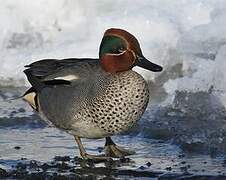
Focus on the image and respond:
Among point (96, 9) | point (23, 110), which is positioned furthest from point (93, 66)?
point (96, 9)

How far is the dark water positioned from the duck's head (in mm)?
647

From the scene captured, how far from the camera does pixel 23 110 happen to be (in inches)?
282

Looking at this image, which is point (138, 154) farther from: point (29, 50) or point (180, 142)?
point (29, 50)

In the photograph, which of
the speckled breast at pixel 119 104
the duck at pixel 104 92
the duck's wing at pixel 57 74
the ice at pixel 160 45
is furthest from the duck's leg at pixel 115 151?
the duck's wing at pixel 57 74

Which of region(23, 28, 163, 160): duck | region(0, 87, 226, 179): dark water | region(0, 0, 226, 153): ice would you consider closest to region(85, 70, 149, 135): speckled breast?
region(23, 28, 163, 160): duck

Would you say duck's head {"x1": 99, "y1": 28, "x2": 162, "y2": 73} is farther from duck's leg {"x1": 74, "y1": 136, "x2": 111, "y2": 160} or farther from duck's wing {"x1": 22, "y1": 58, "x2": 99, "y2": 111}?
duck's leg {"x1": 74, "y1": 136, "x2": 111, "y2": 160}

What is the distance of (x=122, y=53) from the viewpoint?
5367mm

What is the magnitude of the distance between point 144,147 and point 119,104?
66 centimetres

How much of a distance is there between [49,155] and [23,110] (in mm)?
1509

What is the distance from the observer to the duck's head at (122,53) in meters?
5.34

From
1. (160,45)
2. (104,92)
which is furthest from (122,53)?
(160,45)

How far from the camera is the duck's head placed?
534cm

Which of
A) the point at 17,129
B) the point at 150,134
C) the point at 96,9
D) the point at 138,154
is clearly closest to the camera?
the point at 138,154

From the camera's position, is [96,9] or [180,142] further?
[96,9]
